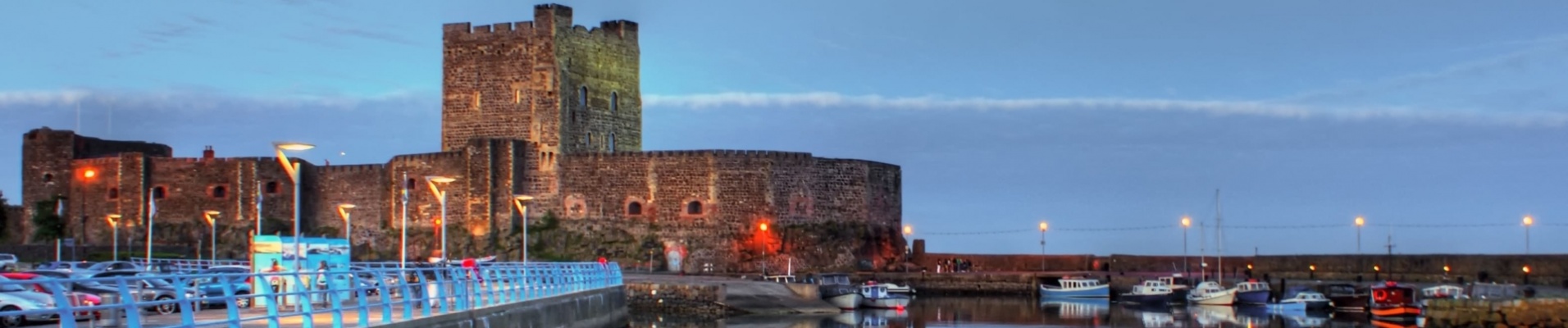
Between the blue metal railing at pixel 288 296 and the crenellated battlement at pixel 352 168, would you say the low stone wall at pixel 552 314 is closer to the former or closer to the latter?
the blue metal railing at pixel 288 296

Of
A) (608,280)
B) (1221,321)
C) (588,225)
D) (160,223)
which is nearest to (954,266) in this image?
(588,225)

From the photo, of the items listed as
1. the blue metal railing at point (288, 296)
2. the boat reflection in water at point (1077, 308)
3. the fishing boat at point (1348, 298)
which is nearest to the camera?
the blue metal railing at point (288, 296)

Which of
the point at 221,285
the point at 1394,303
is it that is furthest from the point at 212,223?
→ the point at 221,285

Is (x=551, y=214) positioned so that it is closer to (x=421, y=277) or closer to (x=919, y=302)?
(x=919, y=302)

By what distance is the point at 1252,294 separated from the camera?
2290 inches

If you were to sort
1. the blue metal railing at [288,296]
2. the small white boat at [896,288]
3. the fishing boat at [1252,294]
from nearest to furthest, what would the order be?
the blue metal railing at [288,296] → the small white boat at [896,288] → the fishing boat at [1252,294]

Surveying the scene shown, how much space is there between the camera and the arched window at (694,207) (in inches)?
2427

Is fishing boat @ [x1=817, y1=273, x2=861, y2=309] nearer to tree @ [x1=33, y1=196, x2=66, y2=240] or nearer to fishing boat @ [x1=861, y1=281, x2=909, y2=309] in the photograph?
fishing boat @ [x1=861, y1=281, x2=909, y2=309]

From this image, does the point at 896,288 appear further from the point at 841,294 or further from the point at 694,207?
the point at 694,207

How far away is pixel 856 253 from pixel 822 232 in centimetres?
158

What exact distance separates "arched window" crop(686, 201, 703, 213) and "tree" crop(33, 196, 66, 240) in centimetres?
2298

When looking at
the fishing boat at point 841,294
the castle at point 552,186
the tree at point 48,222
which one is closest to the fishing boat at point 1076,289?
the castle at point 552,186

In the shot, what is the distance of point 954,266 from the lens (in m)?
67.4

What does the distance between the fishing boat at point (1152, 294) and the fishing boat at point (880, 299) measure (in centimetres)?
907
